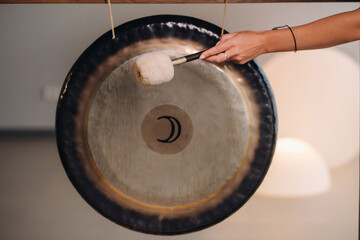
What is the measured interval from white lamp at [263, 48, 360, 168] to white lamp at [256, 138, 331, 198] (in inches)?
2.3

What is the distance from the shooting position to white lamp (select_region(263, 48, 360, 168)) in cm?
121

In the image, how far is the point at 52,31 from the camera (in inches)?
45.8

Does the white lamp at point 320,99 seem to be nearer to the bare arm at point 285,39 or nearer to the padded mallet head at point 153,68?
the bare arm at point 285,39

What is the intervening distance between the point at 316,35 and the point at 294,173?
1.64 ft

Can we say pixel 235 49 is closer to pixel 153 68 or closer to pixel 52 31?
pixel 153 68

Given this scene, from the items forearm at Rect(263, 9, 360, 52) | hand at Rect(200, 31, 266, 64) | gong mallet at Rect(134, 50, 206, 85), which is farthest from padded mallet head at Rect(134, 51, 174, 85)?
forearm at Rect(263, 9, 360, 52)

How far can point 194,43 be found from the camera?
2.74 feet

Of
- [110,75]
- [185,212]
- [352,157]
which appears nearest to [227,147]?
[185,212]

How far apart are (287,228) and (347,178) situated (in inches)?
12.0

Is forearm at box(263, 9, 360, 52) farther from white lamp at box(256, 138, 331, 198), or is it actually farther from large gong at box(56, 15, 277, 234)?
white lamp at box(256, 138, 331, 198)

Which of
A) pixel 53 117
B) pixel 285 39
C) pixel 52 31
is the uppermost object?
pixel 52 31

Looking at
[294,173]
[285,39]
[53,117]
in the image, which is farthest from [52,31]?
[294,173]

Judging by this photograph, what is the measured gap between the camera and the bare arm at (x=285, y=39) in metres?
0.82

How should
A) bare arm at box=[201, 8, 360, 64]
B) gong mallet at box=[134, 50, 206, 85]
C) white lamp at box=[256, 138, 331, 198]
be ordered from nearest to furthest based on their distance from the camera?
gong mallet at box=[134, 50, 206, 85] < bare arm at box=[201, 8, 360, 64] < white lamp at box=[256, 138, 331, 198]
